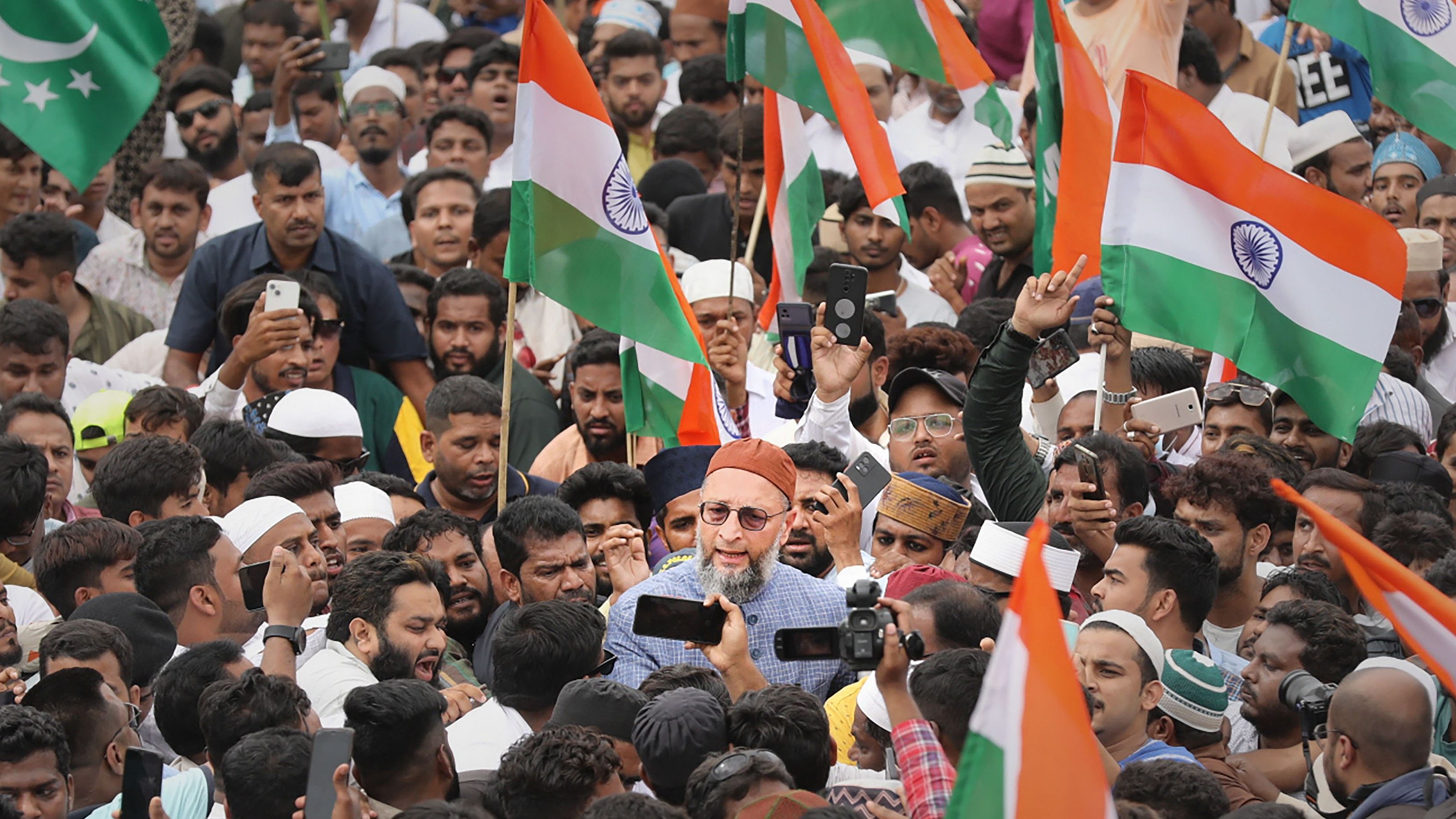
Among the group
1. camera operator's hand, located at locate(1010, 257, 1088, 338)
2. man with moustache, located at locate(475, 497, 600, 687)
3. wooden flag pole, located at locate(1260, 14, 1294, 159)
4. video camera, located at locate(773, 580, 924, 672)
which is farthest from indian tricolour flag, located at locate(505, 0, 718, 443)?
video camera, located at locate(773, 580, 924, 672)

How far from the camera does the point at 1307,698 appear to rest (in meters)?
5.93

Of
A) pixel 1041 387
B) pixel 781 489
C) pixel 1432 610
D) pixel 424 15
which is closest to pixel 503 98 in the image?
pixel 424 15

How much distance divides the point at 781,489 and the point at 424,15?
9.74m

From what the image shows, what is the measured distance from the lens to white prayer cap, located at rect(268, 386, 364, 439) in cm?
870

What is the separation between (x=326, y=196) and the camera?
493 inches

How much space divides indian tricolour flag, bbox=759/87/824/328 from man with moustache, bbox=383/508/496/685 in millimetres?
2351

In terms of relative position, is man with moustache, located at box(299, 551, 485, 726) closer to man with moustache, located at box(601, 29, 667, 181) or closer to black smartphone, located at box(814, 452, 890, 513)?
black smartphone, located at box(814, 452, 890, 513)

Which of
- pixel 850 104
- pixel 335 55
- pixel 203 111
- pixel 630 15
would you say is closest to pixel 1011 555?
pixel 850 104

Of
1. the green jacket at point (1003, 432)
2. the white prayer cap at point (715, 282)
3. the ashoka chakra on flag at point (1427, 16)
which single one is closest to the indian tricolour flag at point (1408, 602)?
the green jacket at point (1003, 432)

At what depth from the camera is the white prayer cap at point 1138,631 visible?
609 centimetres

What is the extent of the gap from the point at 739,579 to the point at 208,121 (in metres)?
7.75

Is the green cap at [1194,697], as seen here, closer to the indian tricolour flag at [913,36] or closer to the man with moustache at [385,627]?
the man with moustache at [385,627]

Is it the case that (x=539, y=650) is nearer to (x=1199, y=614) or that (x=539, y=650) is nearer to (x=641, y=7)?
(x=1199, y=614)

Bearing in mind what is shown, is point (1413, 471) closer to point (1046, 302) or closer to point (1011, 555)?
point (1046, 302)
